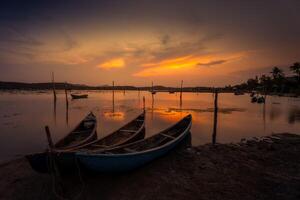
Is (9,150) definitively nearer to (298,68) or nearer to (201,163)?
(201,163)

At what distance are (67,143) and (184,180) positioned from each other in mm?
6503

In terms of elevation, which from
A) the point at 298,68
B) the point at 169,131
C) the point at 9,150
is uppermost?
the point at 298,68

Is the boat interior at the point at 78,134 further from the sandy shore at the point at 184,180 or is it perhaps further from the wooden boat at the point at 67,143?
the sandy shore at the point at 184,180

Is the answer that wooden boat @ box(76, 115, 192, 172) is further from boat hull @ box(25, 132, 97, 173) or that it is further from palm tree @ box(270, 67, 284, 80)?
palm tree @ box(270, 67, 284, 80)

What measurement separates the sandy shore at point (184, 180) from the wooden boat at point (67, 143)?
1.03 meters

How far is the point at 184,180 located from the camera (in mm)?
6844

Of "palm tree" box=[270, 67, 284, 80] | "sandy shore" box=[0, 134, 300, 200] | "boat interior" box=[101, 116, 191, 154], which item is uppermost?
"palm tree" box=[270, 67, 284, 80]

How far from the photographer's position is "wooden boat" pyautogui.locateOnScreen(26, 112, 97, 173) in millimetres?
5914

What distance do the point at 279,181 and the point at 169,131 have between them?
23.4 ft

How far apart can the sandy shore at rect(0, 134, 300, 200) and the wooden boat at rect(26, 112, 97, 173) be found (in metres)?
1.03

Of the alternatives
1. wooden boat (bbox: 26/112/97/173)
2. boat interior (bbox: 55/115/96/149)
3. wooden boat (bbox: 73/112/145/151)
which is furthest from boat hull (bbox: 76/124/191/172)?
boat interior (bbox: 55/115/96/149)

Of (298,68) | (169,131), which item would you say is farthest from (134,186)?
(298,68)

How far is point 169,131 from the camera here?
12.7 m

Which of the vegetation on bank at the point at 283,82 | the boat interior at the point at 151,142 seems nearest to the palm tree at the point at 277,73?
the vegetation on bank at the point at 283,82
